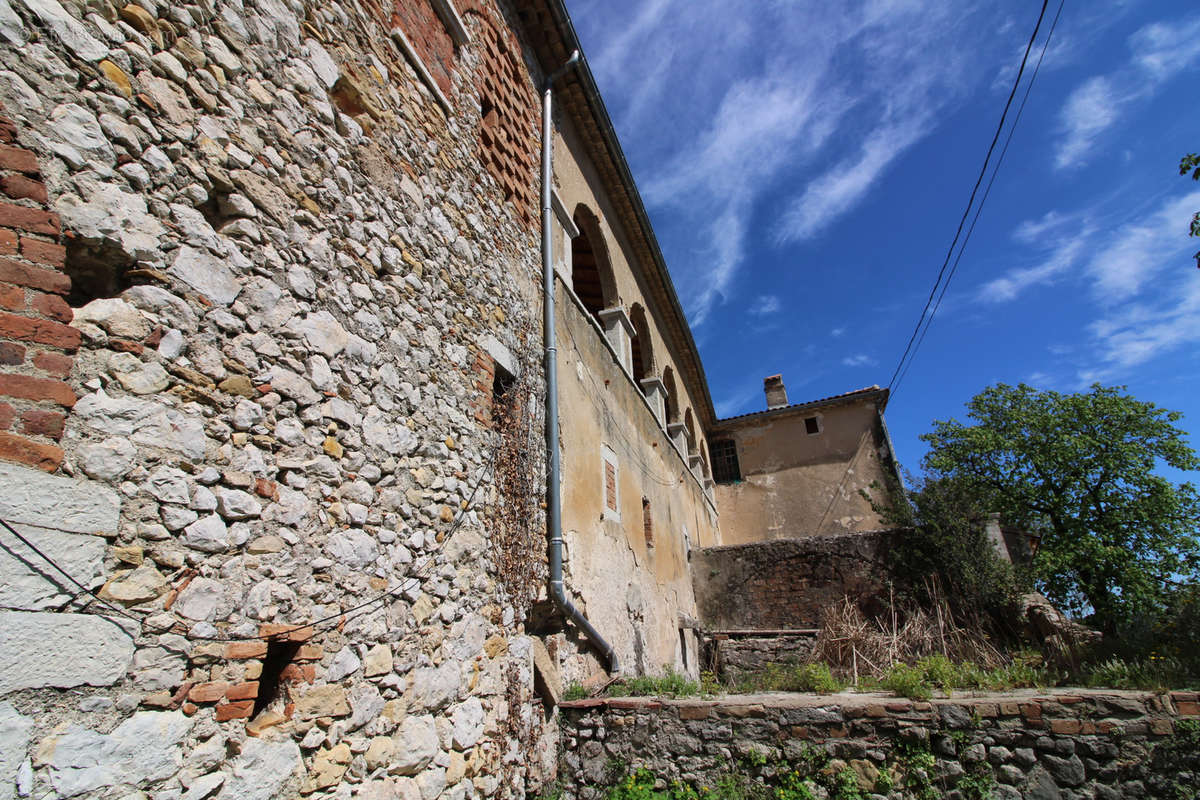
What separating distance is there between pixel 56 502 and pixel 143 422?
37cm

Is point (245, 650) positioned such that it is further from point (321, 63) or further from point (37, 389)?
point (321, 63)

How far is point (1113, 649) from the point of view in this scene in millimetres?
5402

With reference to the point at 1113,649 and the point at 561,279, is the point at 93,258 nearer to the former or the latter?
the point at 561,279

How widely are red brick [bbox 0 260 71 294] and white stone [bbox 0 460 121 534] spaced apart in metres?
0.58

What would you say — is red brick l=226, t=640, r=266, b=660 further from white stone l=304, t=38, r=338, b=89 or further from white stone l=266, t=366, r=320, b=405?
white stone l=304, t=38, r=338, b=89

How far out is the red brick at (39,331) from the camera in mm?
1867

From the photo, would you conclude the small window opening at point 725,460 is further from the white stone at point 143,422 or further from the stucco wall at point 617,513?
the white stone at point 143,422

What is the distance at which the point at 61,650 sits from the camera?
184cm

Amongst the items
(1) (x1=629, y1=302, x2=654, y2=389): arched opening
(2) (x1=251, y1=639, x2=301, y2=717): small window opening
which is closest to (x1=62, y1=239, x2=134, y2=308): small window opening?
(2) (x1=251, y1=639, x2=301, y2=717): small window opening

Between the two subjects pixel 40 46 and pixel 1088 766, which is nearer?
pixel 40 46

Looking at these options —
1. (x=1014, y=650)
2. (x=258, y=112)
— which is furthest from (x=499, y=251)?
(x=1014, y=650)

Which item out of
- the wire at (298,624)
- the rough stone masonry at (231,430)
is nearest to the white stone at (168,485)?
the rough stone masonry at (231,430)

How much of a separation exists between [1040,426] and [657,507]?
17.1m

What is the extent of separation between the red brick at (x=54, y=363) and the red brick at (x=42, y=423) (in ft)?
0.43
